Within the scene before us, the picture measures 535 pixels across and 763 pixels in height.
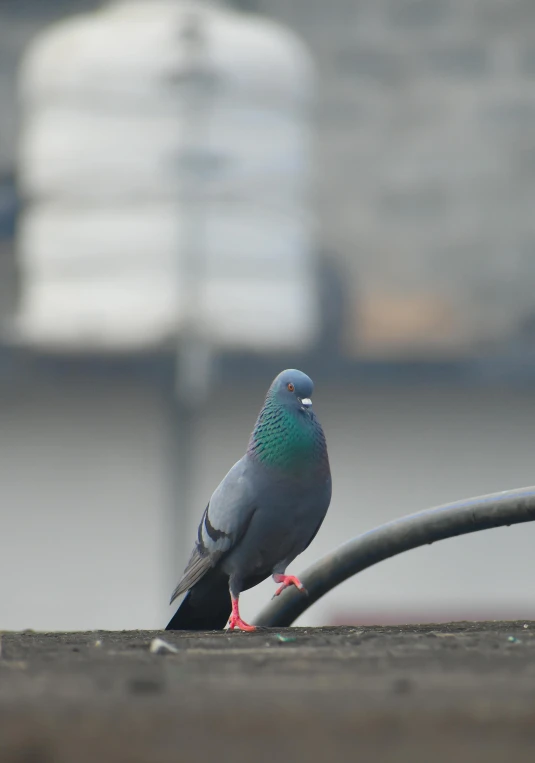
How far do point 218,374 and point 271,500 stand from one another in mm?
4133

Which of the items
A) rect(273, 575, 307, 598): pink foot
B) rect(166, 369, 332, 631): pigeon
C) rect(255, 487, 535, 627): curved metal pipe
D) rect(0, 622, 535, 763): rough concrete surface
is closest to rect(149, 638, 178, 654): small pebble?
rect(0, 622, 535, 763): rough concrete surface

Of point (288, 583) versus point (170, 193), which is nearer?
point (288, 583)

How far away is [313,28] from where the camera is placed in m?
8.49

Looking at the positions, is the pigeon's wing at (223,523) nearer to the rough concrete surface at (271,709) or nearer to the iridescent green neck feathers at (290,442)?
the iridescent green neck feathers at (290,442)

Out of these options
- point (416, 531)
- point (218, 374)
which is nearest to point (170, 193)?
point (218, 374)

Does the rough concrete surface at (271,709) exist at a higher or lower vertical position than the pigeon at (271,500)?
higher

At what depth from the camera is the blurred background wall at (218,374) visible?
6.87 meters

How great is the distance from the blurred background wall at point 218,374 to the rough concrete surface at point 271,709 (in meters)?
5.22

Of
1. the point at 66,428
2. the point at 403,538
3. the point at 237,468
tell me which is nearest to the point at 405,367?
the point at 66,428

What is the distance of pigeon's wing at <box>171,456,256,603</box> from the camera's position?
9.38 feet

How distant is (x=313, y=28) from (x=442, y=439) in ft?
8.49

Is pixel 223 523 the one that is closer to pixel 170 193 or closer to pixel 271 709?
pixel 271 709

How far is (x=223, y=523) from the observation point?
9.45ft

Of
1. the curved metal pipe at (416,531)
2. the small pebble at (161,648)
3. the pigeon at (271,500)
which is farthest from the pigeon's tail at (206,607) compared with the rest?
the small pebble at (161,648)
